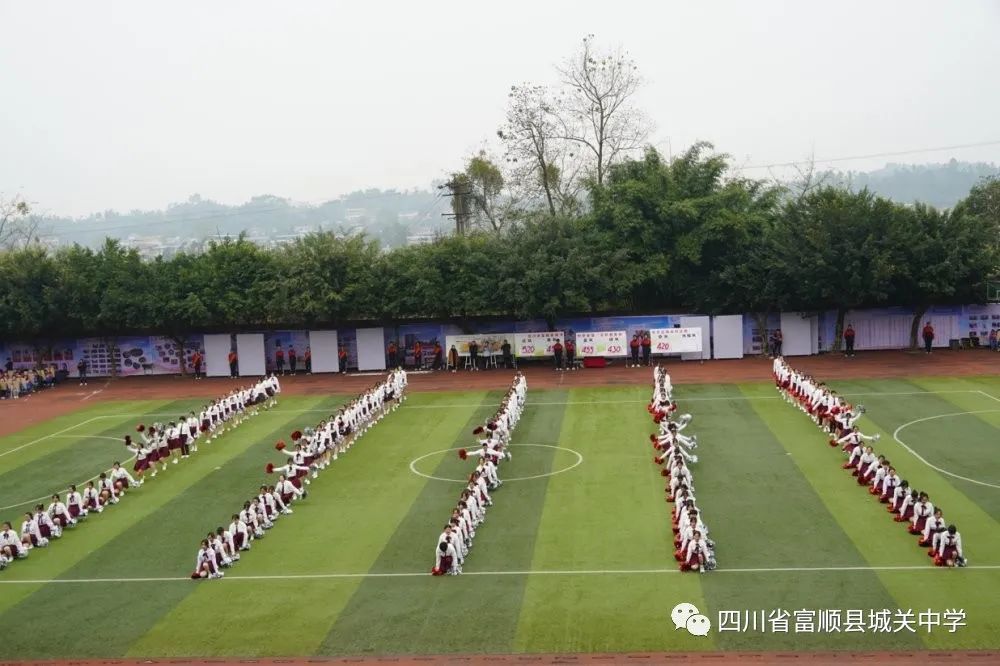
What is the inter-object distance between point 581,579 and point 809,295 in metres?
28.2

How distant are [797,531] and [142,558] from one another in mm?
13392

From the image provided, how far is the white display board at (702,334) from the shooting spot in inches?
1766

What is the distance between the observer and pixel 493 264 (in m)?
45.2

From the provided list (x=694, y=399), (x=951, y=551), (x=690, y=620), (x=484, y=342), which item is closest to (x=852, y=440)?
(x=951, y=551)

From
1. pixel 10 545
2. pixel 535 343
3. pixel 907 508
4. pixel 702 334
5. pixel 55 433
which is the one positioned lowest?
pixel 10 545

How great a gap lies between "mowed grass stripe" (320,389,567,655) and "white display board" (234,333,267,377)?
76.3 feet

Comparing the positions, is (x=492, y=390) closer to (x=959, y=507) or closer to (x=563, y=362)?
(x=563, y=362)

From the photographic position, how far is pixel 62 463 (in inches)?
1206

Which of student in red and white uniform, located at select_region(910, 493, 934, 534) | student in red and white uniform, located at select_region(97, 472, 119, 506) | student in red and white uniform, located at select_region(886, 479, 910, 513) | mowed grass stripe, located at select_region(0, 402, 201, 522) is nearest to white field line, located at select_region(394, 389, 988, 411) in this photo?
mowed grass stripe, located at select_region(0, 402, 201, 522)

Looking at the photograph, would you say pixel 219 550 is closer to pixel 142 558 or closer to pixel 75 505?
pixel 142 558

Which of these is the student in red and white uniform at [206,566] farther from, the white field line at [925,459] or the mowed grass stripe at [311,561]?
the white field line at [925,459]

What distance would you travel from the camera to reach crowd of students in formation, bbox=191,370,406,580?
2045 centimetres

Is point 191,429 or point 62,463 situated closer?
point 62,463

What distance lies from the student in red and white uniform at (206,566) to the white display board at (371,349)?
26.6 metres
